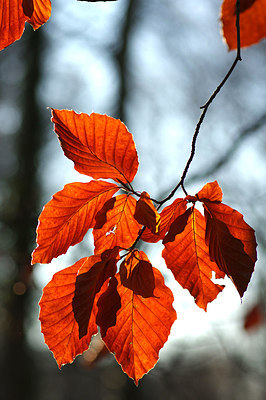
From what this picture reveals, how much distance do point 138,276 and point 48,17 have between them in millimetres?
305

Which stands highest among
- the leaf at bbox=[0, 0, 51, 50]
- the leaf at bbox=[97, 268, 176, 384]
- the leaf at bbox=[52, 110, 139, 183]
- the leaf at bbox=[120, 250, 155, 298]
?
the leaf at bbox=[0, 0, 51, 50]

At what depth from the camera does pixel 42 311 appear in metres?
0.48

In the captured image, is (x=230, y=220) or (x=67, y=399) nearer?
(x=230, y=220)

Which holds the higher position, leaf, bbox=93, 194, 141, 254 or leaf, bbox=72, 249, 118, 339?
leaf, bbox=93, 194, 141, 254

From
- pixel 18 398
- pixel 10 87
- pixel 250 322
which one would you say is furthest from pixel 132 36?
pixel 18 398

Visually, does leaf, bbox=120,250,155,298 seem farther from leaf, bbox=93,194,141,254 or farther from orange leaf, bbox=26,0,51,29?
orange leaf, bbox=26,0,51,29

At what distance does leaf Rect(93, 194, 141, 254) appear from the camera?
502 millimetres

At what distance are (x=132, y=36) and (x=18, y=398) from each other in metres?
3.50

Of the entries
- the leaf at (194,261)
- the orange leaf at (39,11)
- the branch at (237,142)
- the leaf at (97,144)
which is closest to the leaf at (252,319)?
the branch at (237,142)

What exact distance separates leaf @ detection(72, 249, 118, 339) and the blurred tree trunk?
107 inches

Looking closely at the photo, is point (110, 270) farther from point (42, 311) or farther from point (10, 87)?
point (10, 87)

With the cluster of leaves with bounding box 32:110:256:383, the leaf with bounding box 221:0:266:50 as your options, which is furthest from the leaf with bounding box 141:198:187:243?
the leaf with bounding box 221:0:266:50

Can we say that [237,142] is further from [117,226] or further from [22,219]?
[117,226]

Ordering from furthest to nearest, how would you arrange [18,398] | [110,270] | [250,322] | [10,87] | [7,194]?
[10,87] < [7,194] < [18,398] < [250,322] < [110,270]
